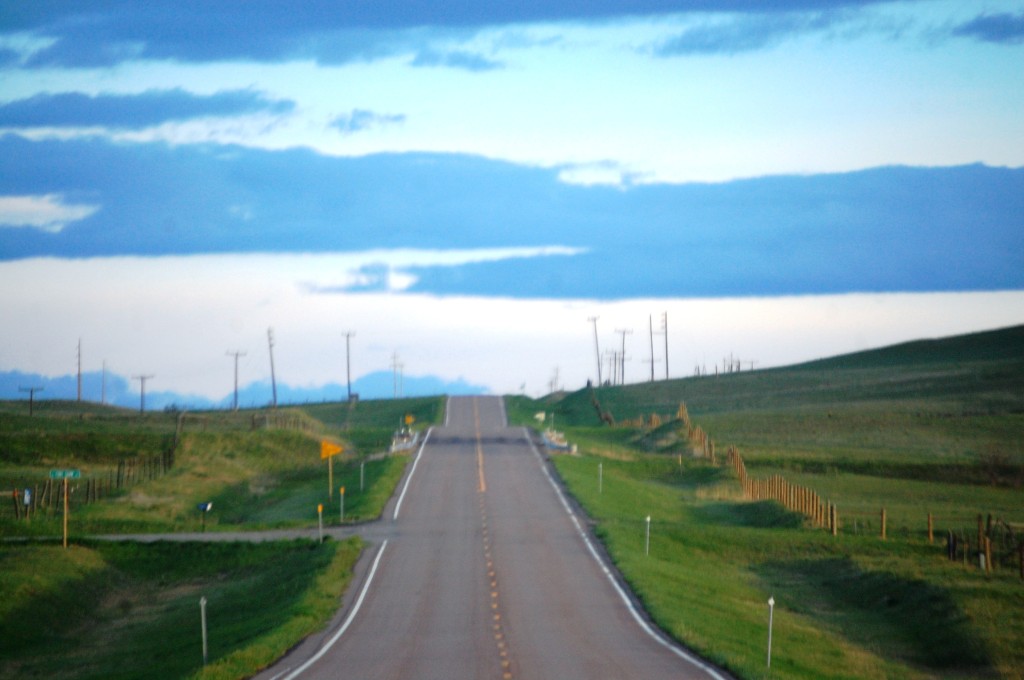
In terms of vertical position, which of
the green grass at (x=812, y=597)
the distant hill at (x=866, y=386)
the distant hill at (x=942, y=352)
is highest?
the distant hill at (x=942, y=352)

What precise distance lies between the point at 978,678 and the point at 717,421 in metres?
71.3

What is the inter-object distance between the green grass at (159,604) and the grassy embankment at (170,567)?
57 millimetres

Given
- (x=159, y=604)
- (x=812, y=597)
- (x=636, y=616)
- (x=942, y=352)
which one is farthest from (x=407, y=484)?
(x=942, y=352)

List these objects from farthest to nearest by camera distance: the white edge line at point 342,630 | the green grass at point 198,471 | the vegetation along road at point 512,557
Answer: the green grass at point 198,471 → the vegetation along road at point 512,557 → the white edge line at point 342,630

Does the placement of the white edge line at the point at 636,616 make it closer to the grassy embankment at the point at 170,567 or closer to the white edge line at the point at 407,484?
the white edge line at the point at 407,484

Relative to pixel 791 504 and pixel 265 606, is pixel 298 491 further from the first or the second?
pixel 265 606

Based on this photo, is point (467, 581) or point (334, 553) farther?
point (334, 553)

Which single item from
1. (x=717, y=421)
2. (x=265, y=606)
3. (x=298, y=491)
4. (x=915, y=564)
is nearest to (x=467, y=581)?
(x=265, y=606)

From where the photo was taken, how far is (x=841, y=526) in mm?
46750

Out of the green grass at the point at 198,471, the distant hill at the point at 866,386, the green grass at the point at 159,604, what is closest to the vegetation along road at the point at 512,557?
the green grass at the point at 159,604

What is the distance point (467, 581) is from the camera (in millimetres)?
31781

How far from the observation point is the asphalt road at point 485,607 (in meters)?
22.4

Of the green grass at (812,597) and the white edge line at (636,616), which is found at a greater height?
the white edge line at (636,616)

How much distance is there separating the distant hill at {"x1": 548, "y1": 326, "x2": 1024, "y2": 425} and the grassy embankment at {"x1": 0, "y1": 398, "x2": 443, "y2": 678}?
49.3 m
